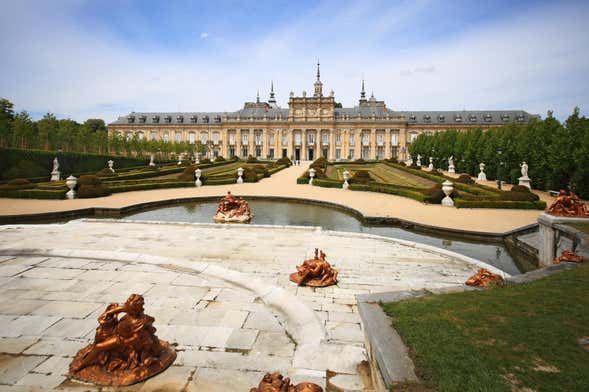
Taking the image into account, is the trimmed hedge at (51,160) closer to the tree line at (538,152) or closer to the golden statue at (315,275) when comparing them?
the golden statue at (315,275)

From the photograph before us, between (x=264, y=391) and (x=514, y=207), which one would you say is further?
(x=514, y=207)

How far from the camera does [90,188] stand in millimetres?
18859

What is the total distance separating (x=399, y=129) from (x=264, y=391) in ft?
234

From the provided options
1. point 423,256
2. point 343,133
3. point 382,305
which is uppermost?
point 343,133

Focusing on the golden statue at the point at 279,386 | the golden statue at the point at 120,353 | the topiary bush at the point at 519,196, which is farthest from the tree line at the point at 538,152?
the golden statue at the point at 120,353

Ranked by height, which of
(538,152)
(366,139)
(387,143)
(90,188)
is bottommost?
(90,188)

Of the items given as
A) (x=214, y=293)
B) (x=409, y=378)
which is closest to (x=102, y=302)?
(x=214, y=293)

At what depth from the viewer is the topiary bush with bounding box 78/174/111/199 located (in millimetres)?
18516

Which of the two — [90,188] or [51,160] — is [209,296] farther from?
[51,160]

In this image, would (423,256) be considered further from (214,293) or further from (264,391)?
(264,391)

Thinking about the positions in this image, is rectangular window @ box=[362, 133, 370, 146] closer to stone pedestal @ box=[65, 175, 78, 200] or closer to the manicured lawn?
stone pedestal @ box=[65, 175, 78, 200]

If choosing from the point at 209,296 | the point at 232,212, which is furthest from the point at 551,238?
the point at 232,212

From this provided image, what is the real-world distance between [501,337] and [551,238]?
6.49 meters

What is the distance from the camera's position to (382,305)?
4086mm
